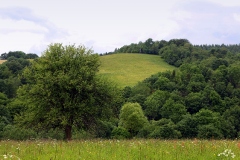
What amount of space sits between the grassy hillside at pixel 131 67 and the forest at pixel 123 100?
8221 millimetres

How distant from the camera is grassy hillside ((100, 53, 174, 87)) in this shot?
133m

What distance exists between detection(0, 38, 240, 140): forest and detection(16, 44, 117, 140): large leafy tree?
0.09 metres

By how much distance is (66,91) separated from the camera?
90.7 ft

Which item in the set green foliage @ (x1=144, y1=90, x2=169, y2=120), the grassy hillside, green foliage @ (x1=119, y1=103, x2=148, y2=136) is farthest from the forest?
the grassy hillside

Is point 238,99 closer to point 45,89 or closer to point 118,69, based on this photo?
point 118,69

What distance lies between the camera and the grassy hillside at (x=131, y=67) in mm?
132738

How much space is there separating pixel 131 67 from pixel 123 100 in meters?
114

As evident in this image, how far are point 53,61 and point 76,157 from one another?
68.0 feet

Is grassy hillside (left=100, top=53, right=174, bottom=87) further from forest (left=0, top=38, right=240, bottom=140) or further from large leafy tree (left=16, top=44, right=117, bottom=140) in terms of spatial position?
large leafy tree (left=16, top=44, right=117, bottom=140)

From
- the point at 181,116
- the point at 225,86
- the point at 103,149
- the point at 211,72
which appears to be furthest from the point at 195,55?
the point at 103,149

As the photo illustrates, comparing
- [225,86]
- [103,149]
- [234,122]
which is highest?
[103,149]

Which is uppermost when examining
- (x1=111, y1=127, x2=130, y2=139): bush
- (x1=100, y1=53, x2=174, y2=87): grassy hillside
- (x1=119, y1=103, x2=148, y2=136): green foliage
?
(x1=100, y1=53, x2=174, y2=87): grassy hillside

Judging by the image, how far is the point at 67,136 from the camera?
96.5 feet

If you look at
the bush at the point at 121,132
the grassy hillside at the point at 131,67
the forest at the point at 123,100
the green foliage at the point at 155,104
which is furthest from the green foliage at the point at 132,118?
the grassy hillside at the point at 131,67
